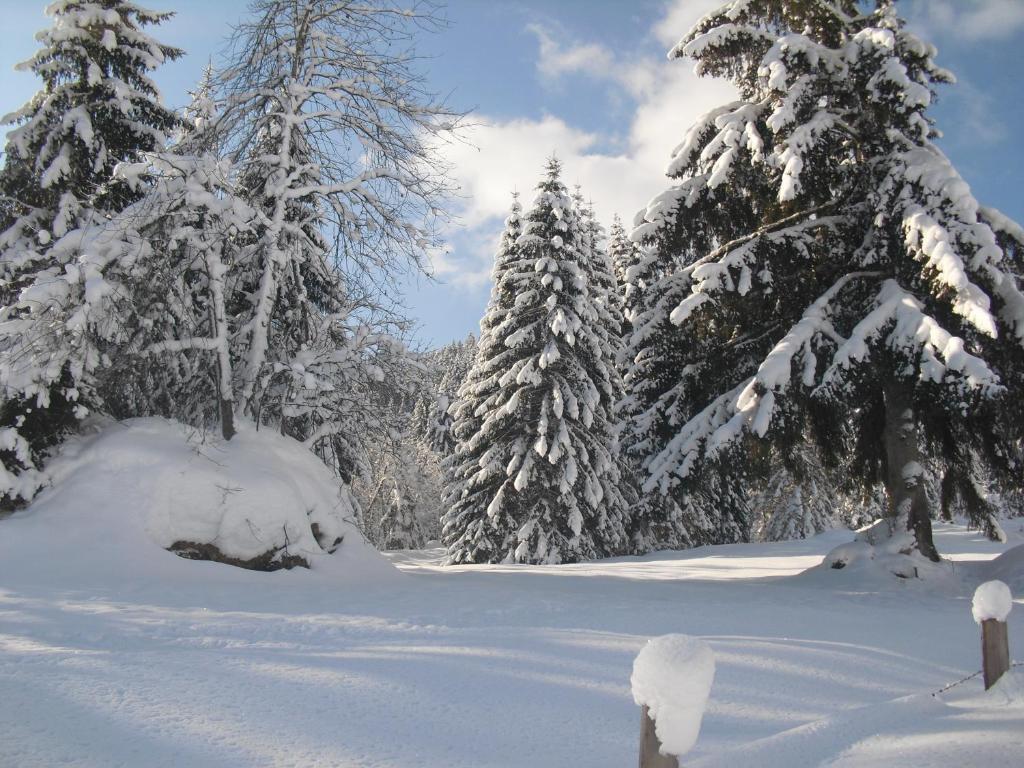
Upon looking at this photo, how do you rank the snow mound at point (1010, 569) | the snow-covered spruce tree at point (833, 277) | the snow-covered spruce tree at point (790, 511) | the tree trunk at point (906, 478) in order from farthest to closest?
the snow-covered spruce tree at point (790, 511), the tree trunk at point (906, 478), the snow mound at point (1010, 569), the snow-covered spruce tree at point (833, 277)

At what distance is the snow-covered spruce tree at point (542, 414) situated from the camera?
20219 mm

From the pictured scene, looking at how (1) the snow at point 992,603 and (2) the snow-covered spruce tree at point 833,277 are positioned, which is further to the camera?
(2) the snow-covered spruce tree at point 833,277

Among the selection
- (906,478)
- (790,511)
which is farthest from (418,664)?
(790,511)

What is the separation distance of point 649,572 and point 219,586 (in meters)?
8.13

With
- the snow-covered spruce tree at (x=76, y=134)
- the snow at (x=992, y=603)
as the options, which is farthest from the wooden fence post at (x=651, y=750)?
the snow-covered spruce tree at (x=76, y=134)

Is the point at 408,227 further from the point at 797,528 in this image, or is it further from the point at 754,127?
the point at 797,528

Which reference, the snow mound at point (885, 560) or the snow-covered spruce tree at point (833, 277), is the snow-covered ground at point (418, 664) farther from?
the snow-covered spruce tree at point (833, 277)

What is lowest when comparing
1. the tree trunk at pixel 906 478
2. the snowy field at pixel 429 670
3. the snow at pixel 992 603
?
the snowy field at pixel 429 670

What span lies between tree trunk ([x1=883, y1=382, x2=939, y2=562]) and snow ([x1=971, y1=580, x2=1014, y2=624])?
5946mm

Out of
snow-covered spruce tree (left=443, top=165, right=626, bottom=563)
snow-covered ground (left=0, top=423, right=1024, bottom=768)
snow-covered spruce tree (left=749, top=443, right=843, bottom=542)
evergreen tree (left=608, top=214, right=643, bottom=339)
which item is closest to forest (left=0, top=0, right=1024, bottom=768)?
snow-covered ground (left=0, top=423, right=1024, bottom=768)

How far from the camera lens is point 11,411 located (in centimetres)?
796

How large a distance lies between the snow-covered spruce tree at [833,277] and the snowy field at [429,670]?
2622mm

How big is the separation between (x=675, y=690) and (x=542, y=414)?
18.1m

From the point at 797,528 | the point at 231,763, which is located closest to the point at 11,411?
the point at 231,763
